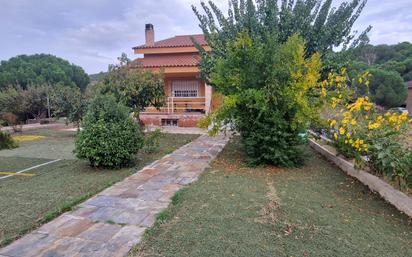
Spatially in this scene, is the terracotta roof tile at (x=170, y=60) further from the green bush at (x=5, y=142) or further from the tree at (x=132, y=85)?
the green bush at (x=5, y=142)

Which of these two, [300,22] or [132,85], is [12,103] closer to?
[132,85]

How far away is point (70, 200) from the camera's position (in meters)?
4.38

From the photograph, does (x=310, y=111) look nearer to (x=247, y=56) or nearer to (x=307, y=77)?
(x=307, y=77)

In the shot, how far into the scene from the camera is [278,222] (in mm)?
3529

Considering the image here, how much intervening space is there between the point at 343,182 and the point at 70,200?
497 centimetres

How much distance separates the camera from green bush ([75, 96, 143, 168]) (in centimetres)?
625

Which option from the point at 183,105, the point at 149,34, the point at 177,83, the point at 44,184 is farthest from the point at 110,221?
the point at 149,34

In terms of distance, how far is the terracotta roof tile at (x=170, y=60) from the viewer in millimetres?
15180

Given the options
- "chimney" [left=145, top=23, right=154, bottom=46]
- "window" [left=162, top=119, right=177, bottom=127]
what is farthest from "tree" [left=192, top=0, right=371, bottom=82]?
"chimney" [left=145, top=23, right=154, bottom=46]

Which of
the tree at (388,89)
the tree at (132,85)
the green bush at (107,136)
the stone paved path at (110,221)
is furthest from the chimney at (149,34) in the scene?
the tree at (388,89)

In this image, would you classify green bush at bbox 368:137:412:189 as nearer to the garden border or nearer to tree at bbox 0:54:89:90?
the garden border

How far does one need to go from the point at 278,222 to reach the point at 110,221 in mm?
2202

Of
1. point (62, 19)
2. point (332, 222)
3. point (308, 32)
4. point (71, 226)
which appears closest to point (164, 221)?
point (71, 226)

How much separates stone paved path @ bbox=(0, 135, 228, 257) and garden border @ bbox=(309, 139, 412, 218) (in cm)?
323
